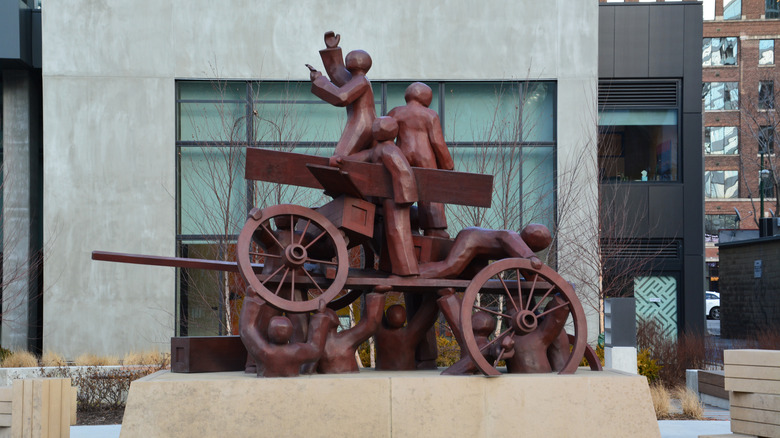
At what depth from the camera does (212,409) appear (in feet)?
20.5

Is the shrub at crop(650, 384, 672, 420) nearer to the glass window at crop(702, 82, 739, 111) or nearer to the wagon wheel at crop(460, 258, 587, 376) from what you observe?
the wagon wheel at crop(460, 258, 587, 376)

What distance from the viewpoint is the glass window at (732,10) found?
171 feet

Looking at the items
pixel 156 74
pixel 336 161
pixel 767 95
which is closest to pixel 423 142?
Result: pixel 336 161

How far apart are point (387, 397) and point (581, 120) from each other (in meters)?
12.0

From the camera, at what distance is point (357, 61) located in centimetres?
757

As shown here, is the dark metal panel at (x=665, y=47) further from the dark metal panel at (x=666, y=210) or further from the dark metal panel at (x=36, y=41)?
the dark metal panel at (x=36, y=41)

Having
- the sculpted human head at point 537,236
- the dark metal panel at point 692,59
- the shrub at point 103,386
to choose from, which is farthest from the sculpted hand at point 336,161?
→ the dark metal panel at point 692,59

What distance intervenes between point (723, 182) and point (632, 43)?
35.6 meters

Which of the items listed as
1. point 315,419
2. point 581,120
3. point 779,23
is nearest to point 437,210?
point 315,419

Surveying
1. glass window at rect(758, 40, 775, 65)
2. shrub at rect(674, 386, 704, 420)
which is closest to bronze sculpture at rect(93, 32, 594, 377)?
shrub at rect(674, 386, 704, 420)

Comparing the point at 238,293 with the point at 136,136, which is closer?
the point at 238,293

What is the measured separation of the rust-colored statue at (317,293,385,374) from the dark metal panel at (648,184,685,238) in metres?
12.8

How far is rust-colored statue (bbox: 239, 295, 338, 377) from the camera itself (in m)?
6.43

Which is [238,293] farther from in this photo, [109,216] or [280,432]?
[280,432]
